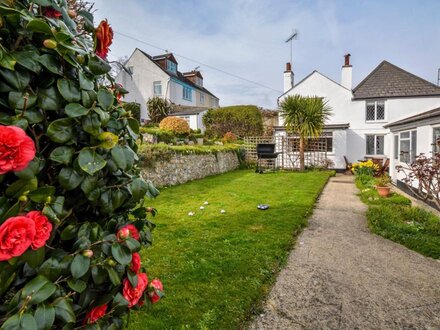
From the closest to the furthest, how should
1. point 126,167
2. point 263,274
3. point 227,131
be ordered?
1. point 126,167
2. point 263,274
3. point 227,131

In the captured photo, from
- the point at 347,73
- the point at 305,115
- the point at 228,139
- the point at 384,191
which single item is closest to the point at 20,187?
the point at 384,191

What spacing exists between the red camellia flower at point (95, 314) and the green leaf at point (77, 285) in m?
0.17

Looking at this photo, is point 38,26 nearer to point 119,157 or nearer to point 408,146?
point 119,157

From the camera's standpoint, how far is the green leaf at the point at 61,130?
3.29 ft

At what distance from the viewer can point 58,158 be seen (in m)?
1.01

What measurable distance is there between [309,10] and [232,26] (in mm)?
5806

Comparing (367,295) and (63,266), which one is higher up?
(63,266)

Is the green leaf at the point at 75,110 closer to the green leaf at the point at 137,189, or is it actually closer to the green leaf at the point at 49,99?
the green leaf at the point at 49,99

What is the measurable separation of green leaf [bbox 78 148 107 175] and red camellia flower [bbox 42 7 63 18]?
2.21 feet

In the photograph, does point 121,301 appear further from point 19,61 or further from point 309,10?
point 309,10

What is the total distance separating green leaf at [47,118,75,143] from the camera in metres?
1.00

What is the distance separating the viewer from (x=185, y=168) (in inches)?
472

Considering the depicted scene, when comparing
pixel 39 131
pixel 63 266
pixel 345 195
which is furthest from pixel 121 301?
pixel 345 195

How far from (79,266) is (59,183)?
0.34 meters
